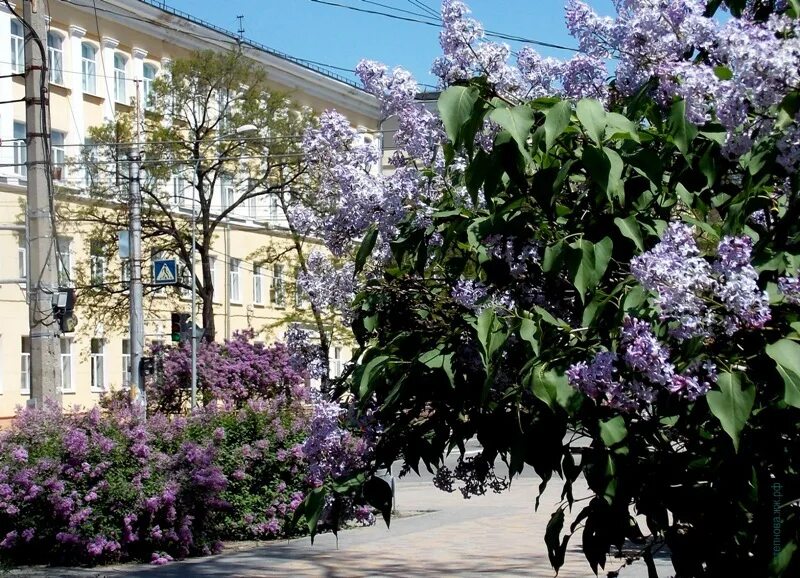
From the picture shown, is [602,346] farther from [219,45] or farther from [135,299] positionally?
[219,45]

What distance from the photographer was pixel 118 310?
38.3m

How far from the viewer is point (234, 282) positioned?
167 feet

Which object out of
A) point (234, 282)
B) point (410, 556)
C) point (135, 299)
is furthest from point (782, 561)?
point (234, 282)

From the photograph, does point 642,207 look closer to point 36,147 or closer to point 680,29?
point 680,29

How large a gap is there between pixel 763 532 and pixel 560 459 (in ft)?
1.71

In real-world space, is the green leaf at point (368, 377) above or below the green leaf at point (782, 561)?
above

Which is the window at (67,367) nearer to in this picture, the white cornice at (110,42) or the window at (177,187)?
the window at (177,187)

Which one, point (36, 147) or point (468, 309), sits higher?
point (36, 147)

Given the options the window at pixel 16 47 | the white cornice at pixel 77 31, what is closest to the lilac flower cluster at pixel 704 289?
the window at pixel 16 47

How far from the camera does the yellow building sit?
37.8m

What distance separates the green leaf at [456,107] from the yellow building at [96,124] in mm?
31438

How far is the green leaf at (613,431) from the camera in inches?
112

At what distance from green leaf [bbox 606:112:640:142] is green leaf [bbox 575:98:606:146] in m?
0.09

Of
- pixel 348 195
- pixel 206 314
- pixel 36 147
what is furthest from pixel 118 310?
pixel 348 195
